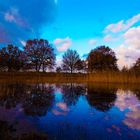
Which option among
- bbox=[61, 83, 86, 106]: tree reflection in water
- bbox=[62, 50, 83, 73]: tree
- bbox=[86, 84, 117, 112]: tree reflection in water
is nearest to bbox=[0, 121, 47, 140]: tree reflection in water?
bbox=[86, 84, 117, 112]: tree reflection in water

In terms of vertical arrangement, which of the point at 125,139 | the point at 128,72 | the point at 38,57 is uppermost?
the point at 38,57

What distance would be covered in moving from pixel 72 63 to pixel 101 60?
11.9m

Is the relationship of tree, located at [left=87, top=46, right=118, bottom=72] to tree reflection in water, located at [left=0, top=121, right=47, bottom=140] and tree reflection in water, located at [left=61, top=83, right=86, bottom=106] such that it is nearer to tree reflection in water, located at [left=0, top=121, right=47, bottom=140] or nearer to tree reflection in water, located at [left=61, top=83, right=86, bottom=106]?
tree reflection in water, located at [left=61, top=83, right=86, bottom=106]

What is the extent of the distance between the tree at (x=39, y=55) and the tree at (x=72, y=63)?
9727mm

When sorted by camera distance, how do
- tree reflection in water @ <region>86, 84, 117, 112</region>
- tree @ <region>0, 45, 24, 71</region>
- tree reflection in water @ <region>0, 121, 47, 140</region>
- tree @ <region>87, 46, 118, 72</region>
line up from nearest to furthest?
1. tree reflection in water @ <region>0, 121, 47, 140</region>
2. tree reflection in water @ <region>86, 84, 117, 112</region>
3. tree @ <region>0, 45, 24, 71</region>
4. tree @ <region>87, 46, 118, 72</region>

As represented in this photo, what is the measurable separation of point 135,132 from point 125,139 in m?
0.96

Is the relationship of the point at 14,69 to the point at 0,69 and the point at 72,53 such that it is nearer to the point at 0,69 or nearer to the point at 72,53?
the point at 0,69

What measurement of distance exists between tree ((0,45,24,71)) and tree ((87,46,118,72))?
63.1ft

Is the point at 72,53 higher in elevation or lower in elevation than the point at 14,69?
higher

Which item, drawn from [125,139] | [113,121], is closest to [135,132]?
[125,139]

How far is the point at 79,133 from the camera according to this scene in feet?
22.6

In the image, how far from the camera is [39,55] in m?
61.1

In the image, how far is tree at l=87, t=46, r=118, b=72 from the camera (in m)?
62.9

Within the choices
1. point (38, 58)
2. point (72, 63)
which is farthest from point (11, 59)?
point (72, 63)
